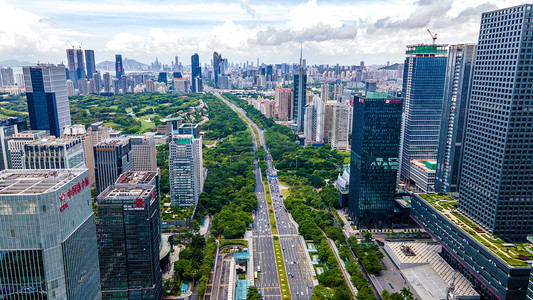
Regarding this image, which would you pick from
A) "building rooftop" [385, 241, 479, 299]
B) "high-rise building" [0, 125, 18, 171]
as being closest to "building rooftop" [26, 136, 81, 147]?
"high-rise building" [0, 125, 18, 171]

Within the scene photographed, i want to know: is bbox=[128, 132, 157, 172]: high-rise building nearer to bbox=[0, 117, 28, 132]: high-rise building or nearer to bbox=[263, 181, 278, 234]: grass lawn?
bbox=[263, 181, 278, 234]: grass lawn

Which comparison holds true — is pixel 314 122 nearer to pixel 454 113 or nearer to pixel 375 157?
pixel 454 113

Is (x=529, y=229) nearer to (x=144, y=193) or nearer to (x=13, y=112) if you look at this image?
(x=144, y=193)

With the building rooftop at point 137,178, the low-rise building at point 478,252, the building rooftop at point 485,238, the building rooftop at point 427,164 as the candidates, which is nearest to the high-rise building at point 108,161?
the building rooftop at point 137,178

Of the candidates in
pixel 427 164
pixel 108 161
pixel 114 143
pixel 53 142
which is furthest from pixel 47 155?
pixel 427 164

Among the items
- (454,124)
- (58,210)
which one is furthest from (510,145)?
(58,210)

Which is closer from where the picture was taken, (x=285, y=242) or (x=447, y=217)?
(x=447, y=217)
